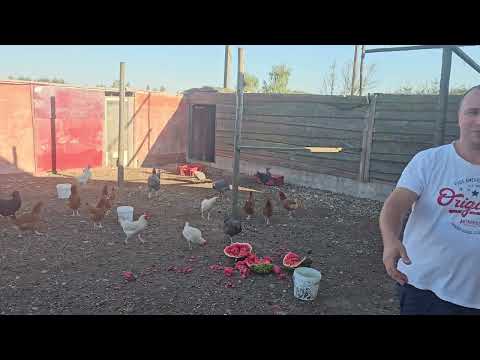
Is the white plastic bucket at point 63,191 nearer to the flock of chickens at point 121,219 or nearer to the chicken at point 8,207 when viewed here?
the flock of chickens at point 121,219

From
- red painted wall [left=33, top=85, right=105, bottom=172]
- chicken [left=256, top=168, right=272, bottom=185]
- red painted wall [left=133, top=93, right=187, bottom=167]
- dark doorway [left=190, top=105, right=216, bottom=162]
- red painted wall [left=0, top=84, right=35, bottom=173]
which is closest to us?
red painted wall [left=0, top=84, right=35, bottom=173]

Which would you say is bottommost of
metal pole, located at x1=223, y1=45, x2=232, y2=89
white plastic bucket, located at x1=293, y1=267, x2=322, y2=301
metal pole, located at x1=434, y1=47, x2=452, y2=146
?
white plastic bucket, located at x1=293, y1=267, x2=322, y2=301

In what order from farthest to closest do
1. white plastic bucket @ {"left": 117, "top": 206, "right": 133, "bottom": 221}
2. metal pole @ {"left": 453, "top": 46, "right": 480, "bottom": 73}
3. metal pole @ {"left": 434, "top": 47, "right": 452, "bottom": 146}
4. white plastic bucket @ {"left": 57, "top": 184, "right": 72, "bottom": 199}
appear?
white plastic bucket @ {"left": 57, "top": 184, "right": 72, "bottom": 199} < white plastic bucket @ {"left": 117, "top": 206, "right": 133, "bottom": 221} < metal pole @ {"left": 434, "top": 47, "right": 452, "bottom": 146} < metal pole @ {"left": 453, "top": 46, "right": 480, "bottom": 73}

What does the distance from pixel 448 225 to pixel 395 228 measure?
0.31 m

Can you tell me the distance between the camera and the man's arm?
1510 mm

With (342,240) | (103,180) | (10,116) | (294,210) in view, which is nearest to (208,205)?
A: (294,210)

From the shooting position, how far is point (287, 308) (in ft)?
14.0

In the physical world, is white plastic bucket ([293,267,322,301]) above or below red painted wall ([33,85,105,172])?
below

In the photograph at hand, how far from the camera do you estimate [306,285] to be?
438 centimetres

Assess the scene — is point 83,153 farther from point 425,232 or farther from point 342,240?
point 425,232

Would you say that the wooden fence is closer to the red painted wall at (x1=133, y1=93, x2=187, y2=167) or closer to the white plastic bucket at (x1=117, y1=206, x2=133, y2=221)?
the red painted wall at (x1=133, y1=93, x2=187, y2=167)

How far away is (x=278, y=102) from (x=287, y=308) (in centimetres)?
868

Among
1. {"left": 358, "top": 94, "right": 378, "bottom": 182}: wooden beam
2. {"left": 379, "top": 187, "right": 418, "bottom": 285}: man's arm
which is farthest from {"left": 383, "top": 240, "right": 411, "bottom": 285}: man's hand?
{"left": 358, "top": 94, "right": 378, "bottom": 182}: wooden beam

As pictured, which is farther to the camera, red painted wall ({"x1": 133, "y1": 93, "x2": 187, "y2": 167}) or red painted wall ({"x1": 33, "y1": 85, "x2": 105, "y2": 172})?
red painted wall ({"x1": 133, "y1": 93, "x2": 187, "y2": 167})
